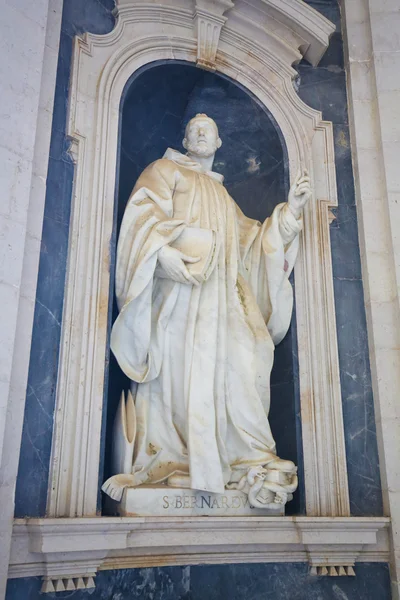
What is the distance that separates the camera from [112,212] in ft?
15.8

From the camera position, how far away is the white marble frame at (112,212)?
14.0ft

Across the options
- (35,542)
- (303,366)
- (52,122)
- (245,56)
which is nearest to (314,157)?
(245,56)

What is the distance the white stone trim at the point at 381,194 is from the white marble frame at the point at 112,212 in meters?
0.26

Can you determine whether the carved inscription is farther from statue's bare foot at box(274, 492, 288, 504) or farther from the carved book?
the carved book

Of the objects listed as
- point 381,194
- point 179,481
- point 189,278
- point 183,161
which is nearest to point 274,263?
point 189,278

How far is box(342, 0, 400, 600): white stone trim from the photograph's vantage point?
16.0 feet

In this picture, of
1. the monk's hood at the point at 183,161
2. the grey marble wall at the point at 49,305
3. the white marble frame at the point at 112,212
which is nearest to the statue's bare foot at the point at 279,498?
the white marble frame at the point at 112,212

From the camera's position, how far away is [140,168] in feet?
18.6

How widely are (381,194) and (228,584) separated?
9.80 feet

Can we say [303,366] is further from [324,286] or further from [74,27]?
[74,27]

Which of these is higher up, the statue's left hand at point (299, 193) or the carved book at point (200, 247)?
the statue's left hand at point (299, 193)

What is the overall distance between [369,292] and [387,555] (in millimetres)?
1761

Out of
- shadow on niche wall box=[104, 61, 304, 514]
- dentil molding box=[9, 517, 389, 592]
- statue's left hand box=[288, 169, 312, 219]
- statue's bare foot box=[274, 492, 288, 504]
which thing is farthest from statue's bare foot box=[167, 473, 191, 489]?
statue's left hand box=[288, 169, 312, 219]

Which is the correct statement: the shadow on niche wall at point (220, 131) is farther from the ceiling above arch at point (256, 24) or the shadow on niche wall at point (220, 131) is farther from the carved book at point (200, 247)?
the carved book at point (200, 247)
